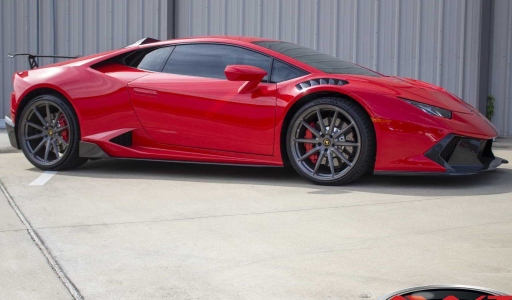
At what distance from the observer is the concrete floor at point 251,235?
12.2 feet

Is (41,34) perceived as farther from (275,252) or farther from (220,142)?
A: (275,252)

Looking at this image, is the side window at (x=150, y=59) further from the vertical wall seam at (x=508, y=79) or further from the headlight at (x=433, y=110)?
the vertical wall seam at (x=508, y=79)

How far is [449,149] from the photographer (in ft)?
20.0

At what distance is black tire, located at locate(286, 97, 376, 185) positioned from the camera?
6129 mm

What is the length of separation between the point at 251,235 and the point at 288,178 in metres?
2.15

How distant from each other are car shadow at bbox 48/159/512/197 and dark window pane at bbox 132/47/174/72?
0.88 meters

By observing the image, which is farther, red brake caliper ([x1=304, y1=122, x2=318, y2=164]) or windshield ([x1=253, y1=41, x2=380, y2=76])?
windshield ([x1=253, y1=41, x2=380, y2=76])

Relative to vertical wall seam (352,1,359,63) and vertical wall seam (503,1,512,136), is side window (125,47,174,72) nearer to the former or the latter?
vertical wall seam (352,1,359,63)

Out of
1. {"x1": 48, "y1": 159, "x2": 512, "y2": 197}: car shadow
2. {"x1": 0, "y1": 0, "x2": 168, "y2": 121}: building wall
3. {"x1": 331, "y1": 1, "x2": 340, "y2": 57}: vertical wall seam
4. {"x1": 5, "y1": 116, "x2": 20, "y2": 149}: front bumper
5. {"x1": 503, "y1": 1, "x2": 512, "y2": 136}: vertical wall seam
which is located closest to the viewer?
{"x1": 48, "y1": 159, "x2": 512, "y2": 197}: car shadow

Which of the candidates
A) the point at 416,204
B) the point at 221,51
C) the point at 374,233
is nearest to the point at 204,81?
the point at 221,51

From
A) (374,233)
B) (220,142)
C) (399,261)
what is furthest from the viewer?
(220,142)

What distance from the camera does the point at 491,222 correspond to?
195 inches

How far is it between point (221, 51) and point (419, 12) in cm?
415

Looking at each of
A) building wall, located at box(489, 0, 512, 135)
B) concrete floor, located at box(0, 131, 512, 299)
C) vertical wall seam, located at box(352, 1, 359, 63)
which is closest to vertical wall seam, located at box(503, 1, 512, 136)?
building wall, located at box(489, 0, 512, 135)
